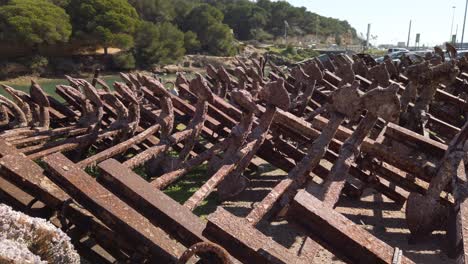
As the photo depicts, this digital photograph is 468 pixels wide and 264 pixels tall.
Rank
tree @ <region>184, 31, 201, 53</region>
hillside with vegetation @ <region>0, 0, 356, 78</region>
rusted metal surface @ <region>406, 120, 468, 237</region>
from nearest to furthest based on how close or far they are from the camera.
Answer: rusted metal surface @ <region>406, 120, 468, 237</region>
hillside with vegetation @ <region>0, 0, 356, 78</region>
tree @ <region>184, 31, 201, 53</region>

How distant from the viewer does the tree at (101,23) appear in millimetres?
43513

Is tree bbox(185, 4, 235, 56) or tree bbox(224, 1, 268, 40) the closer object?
tree bbox(185, 4, 235, 56)

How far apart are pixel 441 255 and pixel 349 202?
1.31 meters

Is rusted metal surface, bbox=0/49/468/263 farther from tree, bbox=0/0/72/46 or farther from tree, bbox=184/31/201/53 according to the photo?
tree, bbox=184/31/201/53

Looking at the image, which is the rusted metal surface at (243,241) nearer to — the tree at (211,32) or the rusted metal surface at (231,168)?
the rusted metal surface at (231,168)

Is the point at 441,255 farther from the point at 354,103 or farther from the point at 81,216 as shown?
the point at 81,216

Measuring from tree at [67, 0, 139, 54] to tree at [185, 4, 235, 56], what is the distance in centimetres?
1812

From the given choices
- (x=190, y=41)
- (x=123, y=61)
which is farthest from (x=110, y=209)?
(x=190, y=41)

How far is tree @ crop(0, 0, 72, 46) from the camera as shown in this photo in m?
38.3

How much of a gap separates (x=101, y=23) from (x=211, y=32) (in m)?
21.7

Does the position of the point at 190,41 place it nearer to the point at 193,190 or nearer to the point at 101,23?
the point at 101,23

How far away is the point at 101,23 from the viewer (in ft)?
144

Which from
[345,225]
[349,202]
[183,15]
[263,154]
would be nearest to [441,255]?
[349,202]

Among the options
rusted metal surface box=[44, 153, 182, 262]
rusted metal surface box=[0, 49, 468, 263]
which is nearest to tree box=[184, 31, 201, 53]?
rusted metal surface box=[0, 49, 468, 263]
